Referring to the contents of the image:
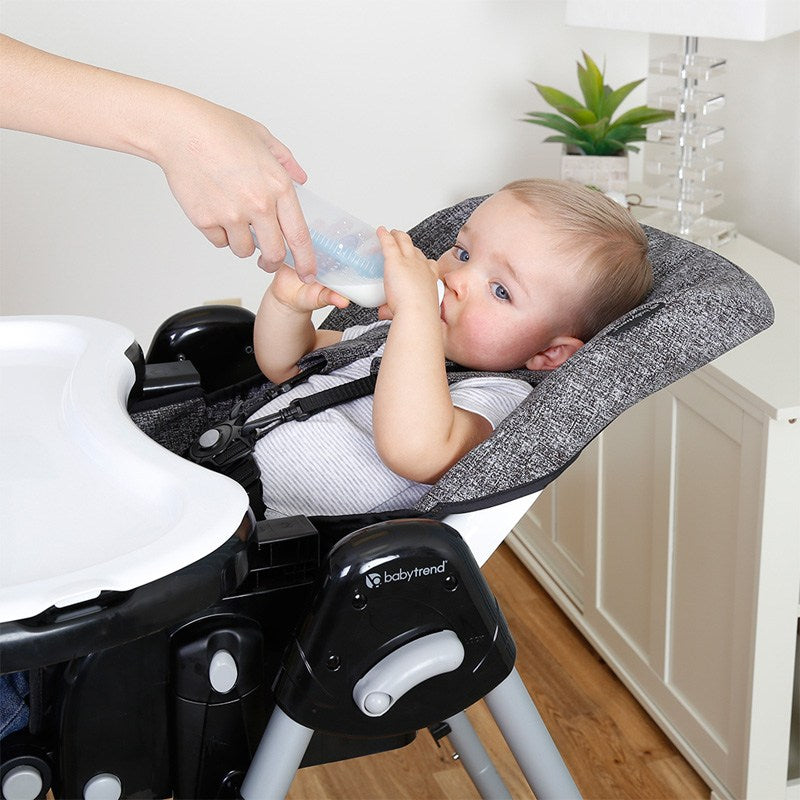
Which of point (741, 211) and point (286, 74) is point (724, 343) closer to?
point (741, 211)

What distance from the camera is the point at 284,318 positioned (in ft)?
4.51

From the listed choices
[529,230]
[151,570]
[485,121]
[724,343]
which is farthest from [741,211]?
[151,570]

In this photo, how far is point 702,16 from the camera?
1.73 meters

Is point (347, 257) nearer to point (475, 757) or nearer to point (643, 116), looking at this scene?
point (475, 757)

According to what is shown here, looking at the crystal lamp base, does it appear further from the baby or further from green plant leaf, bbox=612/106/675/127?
the baby

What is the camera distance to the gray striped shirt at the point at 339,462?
1214 millimetres

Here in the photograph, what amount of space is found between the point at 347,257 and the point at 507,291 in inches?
7.2

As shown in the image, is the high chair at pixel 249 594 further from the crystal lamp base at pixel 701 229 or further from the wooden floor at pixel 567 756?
the crystal lamp base at pixel 701 229

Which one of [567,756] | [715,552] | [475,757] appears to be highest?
[715,552]

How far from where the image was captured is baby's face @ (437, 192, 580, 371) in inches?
49.3

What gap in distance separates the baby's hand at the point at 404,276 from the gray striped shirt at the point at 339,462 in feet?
0.45

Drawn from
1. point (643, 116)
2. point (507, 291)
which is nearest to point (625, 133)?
point (643, 116)

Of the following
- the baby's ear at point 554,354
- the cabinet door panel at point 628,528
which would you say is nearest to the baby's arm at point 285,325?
the baby's ear at point 554,354

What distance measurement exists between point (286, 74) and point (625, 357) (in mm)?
1492
